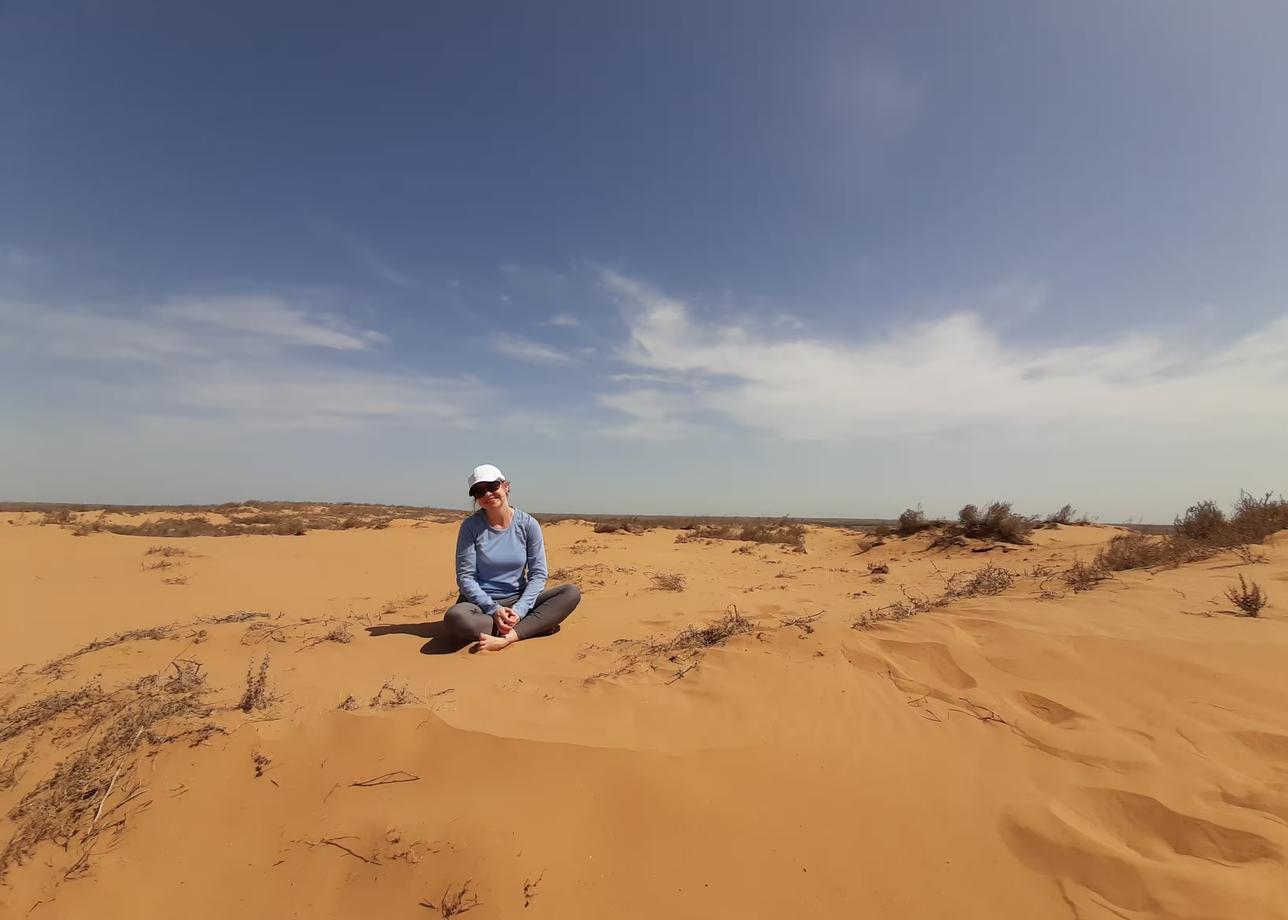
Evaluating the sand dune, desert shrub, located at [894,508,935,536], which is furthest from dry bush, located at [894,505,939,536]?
the sand dune

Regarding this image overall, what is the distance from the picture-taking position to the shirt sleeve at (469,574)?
4.67 meters

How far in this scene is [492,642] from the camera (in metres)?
4.39

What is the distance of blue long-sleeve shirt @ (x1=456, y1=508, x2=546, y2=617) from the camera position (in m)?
4.76

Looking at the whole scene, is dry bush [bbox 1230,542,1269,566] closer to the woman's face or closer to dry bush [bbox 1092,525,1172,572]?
dry bush [bbox 1092,525,1172,572]

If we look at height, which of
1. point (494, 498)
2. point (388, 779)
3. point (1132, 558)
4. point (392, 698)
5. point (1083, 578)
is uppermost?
point (494, 498)

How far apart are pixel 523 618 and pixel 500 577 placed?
412 mm

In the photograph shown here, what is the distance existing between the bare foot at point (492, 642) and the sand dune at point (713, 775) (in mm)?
96

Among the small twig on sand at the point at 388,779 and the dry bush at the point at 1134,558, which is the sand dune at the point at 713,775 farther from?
the dry bush at the point at 1134,558

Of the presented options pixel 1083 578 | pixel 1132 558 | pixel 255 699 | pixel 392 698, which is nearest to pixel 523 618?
pixel 392 698

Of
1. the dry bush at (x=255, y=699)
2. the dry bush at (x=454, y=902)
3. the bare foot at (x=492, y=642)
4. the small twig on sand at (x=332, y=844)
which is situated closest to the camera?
the dry bush at (x=454, y=902)

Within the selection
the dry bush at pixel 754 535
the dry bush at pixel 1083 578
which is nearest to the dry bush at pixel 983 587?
the dry bush at pixel 1083 578

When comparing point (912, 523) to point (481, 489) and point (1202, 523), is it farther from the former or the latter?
point (481, 489)

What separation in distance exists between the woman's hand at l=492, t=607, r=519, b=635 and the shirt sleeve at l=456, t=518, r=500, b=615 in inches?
5.1

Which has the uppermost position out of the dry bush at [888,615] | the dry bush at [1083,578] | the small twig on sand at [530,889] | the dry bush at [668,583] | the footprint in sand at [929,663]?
the dry bush at [1083,578]
